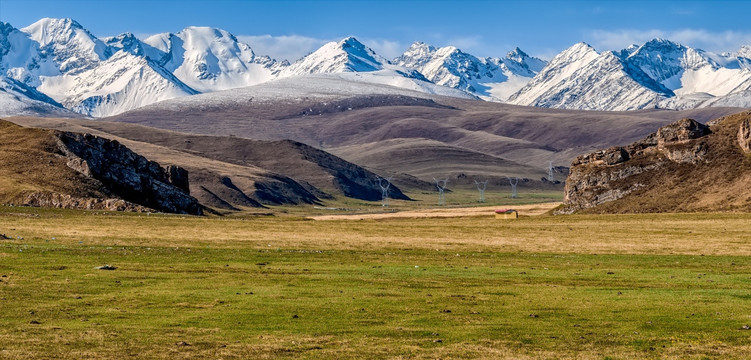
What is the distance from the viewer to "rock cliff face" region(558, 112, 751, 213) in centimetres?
12825

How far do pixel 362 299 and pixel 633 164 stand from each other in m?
115

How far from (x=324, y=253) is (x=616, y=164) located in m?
96.8

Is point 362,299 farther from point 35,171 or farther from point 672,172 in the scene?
point 672,172

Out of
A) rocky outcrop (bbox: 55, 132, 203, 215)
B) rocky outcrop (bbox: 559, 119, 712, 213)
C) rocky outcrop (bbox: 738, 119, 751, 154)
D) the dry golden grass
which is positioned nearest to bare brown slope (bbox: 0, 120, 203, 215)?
rocky outcrop (bbox: 55, 132, 203, 215)

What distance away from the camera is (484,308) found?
117 feet

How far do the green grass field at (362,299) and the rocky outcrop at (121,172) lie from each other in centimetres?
5322

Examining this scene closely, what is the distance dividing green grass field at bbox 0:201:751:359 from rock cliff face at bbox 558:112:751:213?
61477 mm

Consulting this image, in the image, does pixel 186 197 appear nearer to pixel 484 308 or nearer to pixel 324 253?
pixel 324 253

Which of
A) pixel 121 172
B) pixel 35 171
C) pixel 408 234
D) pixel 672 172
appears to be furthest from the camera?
pixel 672 172

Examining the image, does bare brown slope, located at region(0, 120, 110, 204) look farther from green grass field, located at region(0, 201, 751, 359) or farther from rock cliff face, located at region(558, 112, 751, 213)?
rock cliff face, located at region(558, 112, 751, 213)

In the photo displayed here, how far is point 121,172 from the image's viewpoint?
127688mm

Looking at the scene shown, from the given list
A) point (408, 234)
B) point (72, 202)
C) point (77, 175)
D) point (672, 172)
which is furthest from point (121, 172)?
point (672, 172)

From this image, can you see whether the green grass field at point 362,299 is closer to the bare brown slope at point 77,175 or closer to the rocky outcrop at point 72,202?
the rocky outcrop at point 72,202

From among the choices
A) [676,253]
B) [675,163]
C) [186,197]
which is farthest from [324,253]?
[675,163]
